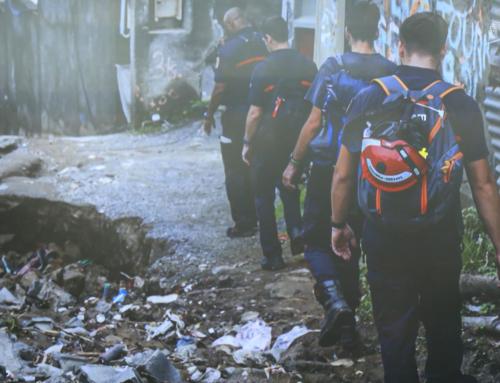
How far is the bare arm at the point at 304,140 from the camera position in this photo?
3.26 meters

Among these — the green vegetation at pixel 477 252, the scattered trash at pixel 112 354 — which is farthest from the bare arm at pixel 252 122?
the scattered trash at pixel 112 354

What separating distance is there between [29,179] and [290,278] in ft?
11.1

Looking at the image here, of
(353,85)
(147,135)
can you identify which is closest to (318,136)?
(353,85)

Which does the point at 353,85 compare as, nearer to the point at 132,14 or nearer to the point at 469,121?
the point at 469,121

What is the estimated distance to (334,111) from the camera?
3229mm

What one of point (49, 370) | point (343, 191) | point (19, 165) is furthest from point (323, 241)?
point (19, 165)

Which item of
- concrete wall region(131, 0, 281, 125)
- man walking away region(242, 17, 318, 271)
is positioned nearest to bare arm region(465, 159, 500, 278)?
man walking away region(242, 17, 318, 271)

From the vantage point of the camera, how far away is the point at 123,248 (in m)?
5.75

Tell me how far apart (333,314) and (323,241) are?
38cm

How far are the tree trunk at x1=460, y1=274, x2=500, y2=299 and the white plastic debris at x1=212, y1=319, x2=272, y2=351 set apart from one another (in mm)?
1092

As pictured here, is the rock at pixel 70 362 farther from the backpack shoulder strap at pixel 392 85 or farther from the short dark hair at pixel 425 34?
the short dark hair at pixel 425 34

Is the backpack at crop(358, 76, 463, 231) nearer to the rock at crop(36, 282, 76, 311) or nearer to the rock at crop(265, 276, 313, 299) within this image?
the rock at crop(265, 276, 313, 299)

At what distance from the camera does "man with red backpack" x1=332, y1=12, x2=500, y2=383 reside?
2268mm

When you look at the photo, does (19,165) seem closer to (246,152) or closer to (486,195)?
(246,152)
